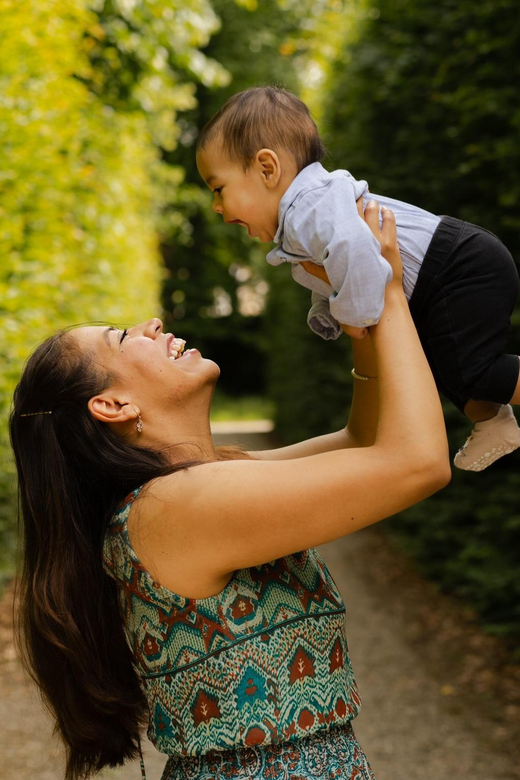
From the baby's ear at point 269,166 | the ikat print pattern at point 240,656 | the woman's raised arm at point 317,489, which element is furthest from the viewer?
the baby's ear at point 269,166

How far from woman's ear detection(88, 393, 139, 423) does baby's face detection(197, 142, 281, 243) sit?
54 cm

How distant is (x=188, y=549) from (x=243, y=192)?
0.87 metres

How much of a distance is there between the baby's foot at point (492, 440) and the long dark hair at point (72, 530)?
2.46 ft

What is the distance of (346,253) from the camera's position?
1.72m

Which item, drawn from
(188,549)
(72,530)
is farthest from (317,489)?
(72,530)

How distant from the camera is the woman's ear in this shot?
1.88m

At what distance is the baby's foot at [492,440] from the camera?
2.07 metres

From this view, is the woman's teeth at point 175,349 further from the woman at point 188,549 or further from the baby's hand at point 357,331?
the baby's hand at point 357,331

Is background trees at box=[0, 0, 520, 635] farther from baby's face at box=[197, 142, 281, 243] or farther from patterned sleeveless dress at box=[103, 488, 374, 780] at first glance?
patterned sleeveless dress at box=[103, 488, 374, 780]

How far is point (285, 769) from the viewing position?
173 cm

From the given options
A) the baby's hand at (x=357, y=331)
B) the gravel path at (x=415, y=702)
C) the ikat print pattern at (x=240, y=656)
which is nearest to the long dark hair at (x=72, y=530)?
the ikat print pattern at (x=240, y=656)

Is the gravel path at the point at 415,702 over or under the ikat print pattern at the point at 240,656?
under

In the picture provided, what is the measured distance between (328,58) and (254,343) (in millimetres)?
17840

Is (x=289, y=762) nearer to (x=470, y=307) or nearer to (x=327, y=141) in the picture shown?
(x=470, y=307)
